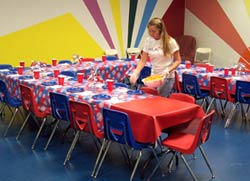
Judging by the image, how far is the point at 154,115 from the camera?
3113 mm

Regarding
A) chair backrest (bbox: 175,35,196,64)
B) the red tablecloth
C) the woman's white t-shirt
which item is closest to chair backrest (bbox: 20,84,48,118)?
the red tablecloth

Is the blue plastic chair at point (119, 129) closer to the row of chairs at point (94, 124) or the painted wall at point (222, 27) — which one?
the row of chairs at point (94, 124)

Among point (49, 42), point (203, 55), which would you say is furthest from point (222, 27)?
point (49, 42)

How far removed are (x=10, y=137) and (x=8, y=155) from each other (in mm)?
627

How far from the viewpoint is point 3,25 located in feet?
24.6

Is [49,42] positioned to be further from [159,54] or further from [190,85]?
[159,54]

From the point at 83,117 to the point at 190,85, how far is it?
2.52 m

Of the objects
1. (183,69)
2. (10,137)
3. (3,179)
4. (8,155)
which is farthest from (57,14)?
(3,179)

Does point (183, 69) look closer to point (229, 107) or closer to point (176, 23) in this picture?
point (229, 107)

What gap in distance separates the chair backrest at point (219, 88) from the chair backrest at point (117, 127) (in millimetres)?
2474

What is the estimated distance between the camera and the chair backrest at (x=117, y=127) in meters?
3.15

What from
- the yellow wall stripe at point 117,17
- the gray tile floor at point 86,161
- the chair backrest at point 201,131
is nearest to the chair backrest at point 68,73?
the gray tile floor at point 86,161

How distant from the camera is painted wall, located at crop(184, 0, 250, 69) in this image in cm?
894

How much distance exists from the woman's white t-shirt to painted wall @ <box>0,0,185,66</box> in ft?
14.1
